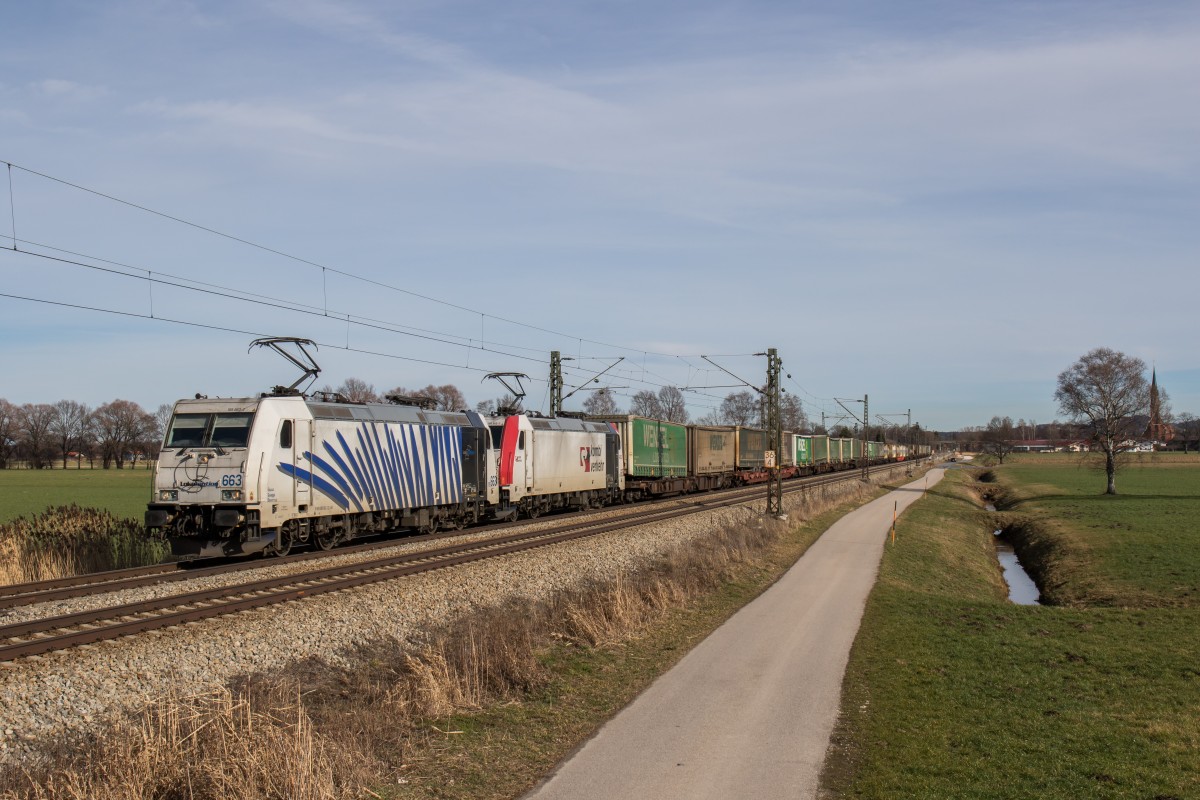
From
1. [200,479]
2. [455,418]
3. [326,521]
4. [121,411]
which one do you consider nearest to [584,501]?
[455,418]

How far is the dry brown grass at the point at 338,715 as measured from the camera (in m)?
6.84

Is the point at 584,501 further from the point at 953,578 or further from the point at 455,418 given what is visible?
the point at 953,578

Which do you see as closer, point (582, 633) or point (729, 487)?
point (582, 633)

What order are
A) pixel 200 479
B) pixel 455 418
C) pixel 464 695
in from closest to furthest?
pixel 464 695 < pixel 200 479 < pixel 455 418

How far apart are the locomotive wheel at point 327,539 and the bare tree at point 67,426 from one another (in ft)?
340

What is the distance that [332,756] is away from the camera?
24.2 feet

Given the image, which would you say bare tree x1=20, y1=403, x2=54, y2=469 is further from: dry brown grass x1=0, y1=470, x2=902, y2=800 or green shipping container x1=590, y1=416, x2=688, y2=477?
dry brown grass x1=0, y1=470, x2=902, y2=800

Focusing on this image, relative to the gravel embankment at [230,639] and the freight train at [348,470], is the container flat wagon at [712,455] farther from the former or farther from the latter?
the gravel embankment at [230,639]

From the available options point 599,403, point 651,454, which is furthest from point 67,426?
point 651,454

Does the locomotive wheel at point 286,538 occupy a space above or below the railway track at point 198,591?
above

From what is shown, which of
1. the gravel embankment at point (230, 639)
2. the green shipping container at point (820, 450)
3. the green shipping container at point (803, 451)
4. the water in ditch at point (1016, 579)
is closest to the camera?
the gravel embankment at point (230, 639)

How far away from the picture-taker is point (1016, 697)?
34.9ft

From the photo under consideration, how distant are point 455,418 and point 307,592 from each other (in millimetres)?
12852

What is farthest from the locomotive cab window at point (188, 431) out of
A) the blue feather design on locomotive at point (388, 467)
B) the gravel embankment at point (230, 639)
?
the gravel embankment at point (230, 639)
